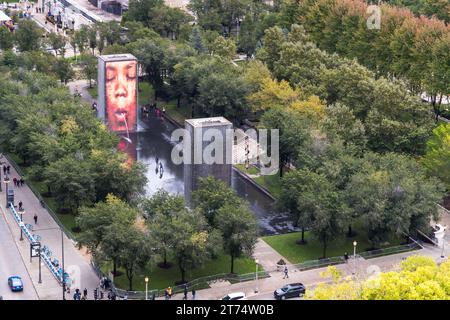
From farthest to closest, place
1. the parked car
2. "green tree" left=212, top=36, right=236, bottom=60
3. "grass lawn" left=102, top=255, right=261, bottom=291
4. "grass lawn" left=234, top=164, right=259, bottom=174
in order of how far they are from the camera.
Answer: "green tree" left=212, top=36, right=236, bottom=60 < "grass lawn" left=234, top=164, right=259, bottom=174 < "grass lawn" left=102, top=255, right=261, bottom=291 < the parked car

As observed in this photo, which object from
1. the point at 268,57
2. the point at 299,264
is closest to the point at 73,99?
the point at 268,57

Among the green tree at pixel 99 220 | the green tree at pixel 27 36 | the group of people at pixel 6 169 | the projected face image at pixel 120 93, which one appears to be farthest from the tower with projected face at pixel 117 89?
the green tree at pixel 99 220

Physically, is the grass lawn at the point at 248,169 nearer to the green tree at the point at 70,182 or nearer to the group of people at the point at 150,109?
the group of people at the point at 150,109

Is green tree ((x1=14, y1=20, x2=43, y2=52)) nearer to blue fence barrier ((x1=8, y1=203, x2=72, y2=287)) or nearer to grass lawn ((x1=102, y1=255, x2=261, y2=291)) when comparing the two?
blue fence barrier ((x1=8, y1=203, x2=72, y2=287))

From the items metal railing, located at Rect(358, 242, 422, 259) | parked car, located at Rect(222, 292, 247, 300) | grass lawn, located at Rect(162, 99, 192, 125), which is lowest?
grass lawn, located at Rect(162, 99, 192, 125)

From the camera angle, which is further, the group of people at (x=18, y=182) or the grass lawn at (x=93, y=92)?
the grass lawn at (x=93, y=92)

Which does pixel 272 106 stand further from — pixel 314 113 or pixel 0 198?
pixel 0 198

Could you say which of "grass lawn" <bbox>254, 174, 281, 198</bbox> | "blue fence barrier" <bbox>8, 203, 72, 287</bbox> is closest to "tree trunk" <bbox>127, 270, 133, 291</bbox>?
"blue fence barrier" <bbox>8, 203, 72, 287</bbox>

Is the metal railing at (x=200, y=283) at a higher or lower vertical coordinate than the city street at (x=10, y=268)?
higher
